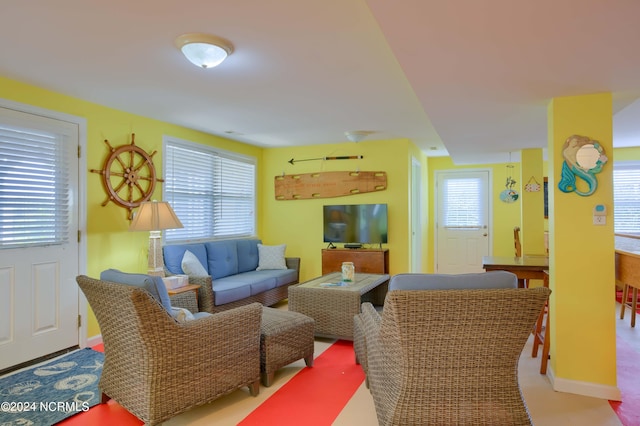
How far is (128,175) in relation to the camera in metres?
3.97

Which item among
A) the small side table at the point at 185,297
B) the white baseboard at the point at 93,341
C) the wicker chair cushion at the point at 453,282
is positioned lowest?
the white baseboard at the point at 93,341

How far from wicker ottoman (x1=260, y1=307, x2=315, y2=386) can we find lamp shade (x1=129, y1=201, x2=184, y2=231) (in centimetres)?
130

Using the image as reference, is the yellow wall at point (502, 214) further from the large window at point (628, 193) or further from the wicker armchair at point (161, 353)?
the wicker armchair at point (161, 353)

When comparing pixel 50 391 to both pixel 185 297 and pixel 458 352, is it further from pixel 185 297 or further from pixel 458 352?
pixel 458 352

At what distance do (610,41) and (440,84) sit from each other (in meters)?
0.90

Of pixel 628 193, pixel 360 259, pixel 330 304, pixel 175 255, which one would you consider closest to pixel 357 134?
pixel 360 259

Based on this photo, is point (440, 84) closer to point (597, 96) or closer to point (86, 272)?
point (597, 96)

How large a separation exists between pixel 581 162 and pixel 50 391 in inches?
155

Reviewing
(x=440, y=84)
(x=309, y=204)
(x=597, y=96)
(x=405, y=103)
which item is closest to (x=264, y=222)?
(x=309, y=204)

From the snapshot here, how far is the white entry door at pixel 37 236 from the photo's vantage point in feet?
10.1

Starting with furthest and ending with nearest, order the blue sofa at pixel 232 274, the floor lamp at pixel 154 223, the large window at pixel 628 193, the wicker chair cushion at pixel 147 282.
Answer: the large window at pixel 628 193 < the blue sofa at pixel 232 274 < the floor lamp at pixel 154 223 < the wicker chair cushion at pixel 147 282

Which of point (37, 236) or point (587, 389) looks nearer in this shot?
point (587, 389)

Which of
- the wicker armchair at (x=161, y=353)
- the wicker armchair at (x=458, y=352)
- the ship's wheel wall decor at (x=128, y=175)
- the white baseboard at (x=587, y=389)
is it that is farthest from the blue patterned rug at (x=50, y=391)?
the white baseboard at (x=587, y=389)

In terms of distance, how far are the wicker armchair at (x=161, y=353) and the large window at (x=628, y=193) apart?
6368 millimetres
